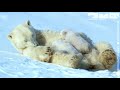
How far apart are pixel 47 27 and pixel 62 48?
0.81 feet

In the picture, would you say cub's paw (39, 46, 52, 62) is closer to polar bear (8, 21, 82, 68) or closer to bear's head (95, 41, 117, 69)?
polar bear (8, 21, 82, 68)

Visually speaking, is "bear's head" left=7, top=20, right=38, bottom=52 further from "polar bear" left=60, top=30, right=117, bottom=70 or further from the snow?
"polar bear" left=60, top=30, right=117, bottom=70

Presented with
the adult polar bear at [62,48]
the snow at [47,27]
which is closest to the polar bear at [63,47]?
the adult polar bear at [62,48]

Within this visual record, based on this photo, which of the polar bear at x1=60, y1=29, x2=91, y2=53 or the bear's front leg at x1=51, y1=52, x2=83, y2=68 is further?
the polar bear at x1=60, y1=29, x2=91, y2=53

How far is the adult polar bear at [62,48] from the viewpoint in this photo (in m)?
3.25

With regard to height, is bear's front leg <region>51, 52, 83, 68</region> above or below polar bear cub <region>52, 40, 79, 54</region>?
below

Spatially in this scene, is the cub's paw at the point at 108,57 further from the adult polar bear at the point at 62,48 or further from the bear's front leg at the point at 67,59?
the bear's front leg at the point at 67,59

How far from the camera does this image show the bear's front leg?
10.6ft

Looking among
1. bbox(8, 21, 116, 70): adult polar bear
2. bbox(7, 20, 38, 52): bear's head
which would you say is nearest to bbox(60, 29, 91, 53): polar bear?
bbox(8, 21, 116, 70): adult polar bear

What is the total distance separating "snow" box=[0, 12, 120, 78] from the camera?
330cm
